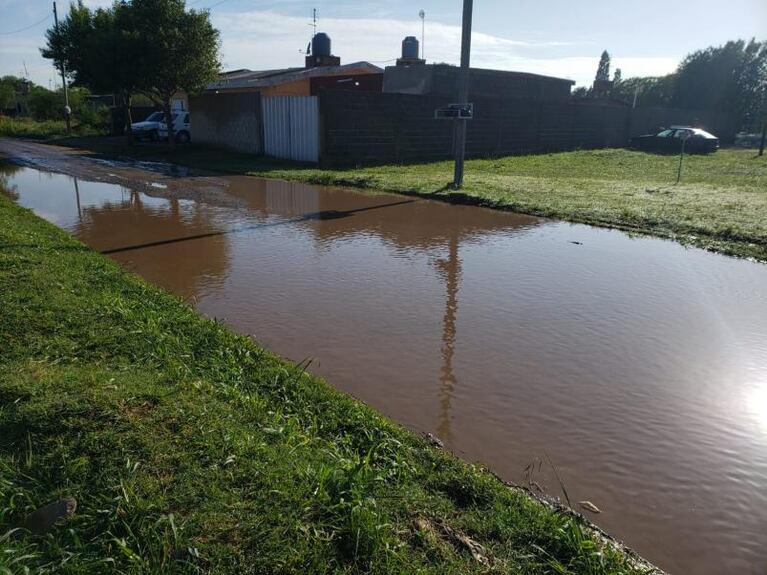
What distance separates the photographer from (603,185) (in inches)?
675

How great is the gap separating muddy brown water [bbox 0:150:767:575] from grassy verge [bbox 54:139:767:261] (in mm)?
947

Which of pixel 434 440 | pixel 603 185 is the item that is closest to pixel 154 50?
pixel 603 185

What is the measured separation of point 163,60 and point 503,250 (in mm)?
18982

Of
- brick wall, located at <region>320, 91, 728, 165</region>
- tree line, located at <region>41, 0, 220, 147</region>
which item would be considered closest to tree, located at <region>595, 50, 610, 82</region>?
brick wall, located at <region>320, 91, 728, 165</region>

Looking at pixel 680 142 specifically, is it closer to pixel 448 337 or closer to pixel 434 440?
pixel 448 337

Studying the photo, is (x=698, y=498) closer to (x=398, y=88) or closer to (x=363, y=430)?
(x=363, y=430)

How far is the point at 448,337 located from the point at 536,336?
0.88 metres

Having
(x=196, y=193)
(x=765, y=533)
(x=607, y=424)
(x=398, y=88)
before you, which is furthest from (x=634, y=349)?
(x=398, y=88)

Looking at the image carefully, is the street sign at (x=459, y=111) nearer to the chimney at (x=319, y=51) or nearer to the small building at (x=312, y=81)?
the small building at (x=312, y=81)

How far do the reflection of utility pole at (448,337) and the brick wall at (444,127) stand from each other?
40.4ft

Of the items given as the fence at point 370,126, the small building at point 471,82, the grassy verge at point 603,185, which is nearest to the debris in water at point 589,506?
the grassy verge at point 603,185

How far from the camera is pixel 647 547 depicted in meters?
3.25

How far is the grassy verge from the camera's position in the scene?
11094 mm

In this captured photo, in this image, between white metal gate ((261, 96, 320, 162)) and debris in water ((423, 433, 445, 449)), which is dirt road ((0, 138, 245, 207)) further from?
debris in water ((423, 433, 445, 449))
